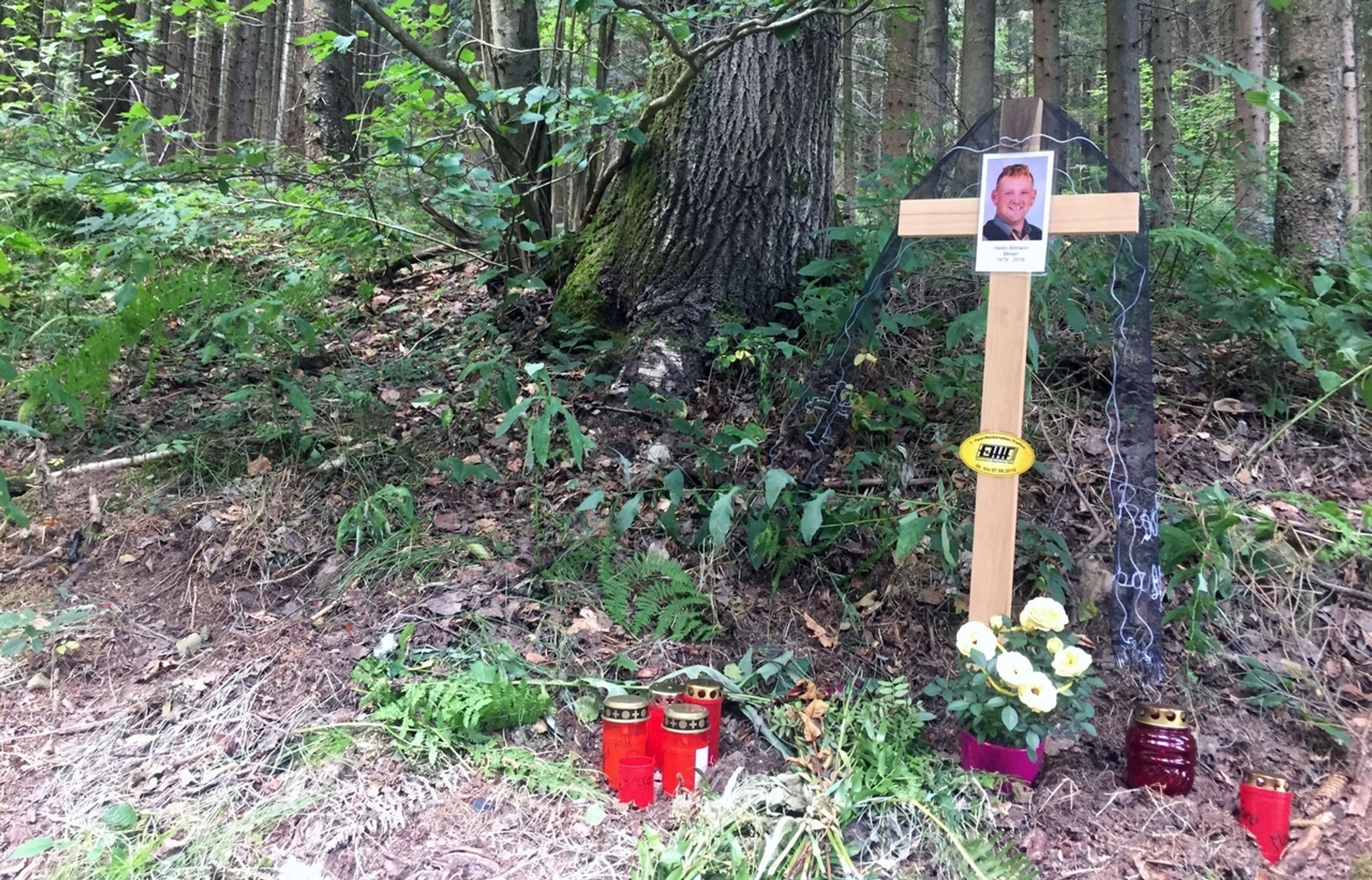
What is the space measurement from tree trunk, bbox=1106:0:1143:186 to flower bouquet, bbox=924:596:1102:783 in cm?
503

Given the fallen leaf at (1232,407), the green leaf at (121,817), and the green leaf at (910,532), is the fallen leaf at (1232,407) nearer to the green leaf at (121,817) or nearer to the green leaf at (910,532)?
the green leaf at (910,532)

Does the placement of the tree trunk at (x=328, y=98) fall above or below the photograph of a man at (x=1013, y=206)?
above

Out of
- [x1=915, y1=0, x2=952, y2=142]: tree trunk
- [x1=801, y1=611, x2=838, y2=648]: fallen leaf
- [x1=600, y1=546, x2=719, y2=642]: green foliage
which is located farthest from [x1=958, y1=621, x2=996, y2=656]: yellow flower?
[x1=915, y1=0, x2=952, y2=142]: tree trunk

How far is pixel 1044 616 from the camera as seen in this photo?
2223 mm

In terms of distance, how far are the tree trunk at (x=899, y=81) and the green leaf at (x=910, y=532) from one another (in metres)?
6.76

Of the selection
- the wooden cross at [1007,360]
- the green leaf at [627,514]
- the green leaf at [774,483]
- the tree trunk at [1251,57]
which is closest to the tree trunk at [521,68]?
the green leaf at [627,514]

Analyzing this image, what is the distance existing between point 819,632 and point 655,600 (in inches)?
23.5

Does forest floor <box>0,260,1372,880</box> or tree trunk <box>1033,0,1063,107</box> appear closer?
forest floor <box>0,260,1372,880</box>

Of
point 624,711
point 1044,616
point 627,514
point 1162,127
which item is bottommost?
point 624,711

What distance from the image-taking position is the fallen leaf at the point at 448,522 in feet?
11.3

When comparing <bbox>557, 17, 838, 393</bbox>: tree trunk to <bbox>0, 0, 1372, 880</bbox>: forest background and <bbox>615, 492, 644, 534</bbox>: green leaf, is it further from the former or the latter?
<bbox>615, 492, 644, 534</bbox>: green leaf

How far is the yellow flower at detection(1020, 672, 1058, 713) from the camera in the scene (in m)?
2.11

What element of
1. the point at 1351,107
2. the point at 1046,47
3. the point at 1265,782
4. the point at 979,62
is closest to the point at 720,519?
the point at 1265,782

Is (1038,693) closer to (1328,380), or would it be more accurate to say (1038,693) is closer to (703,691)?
(703,691)
